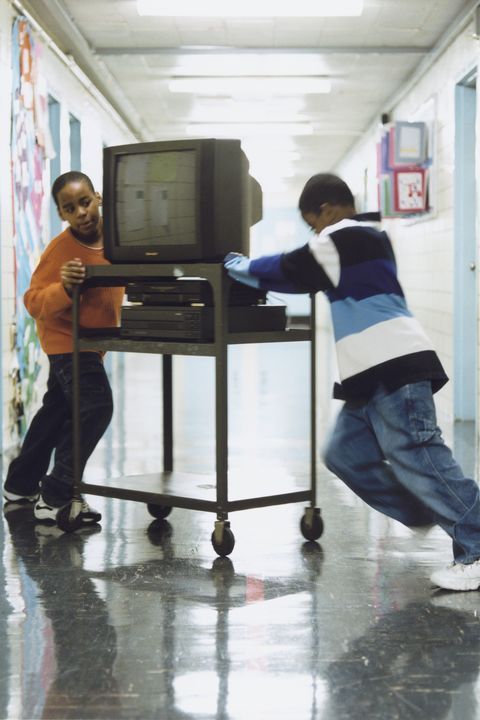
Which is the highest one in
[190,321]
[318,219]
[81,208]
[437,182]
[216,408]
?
[437,182]

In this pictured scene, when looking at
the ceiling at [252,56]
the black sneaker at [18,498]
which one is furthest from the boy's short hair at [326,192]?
the ceiling at [252,56]

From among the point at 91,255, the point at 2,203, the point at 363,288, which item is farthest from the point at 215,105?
the point at 363,288

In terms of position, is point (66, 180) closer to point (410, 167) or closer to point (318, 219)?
point (318, 219)

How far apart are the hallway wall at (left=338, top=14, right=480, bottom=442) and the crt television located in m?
3.05

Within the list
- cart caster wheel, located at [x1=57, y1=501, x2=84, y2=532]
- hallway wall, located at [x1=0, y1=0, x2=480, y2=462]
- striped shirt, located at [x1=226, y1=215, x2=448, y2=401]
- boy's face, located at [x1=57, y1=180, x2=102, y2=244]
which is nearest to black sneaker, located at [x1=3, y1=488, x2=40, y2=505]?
cart caster wheel, located at [x1=57, y1=501, x2=84, y2=532]

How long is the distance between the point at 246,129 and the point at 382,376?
8859 millimetres

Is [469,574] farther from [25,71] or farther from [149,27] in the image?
[149,27]

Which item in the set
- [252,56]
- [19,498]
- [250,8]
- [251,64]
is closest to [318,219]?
[19,498]

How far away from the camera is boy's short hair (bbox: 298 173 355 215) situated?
9.64ft

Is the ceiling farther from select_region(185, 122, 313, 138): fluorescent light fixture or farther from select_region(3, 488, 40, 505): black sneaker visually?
select_region(3, 488, 40, 505): black sneaker

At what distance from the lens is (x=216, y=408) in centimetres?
321

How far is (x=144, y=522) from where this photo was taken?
3721 millimetres

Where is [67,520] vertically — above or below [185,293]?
below

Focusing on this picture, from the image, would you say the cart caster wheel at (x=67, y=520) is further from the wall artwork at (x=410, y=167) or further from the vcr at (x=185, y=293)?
the wall artwork at (x=410, y=167)
